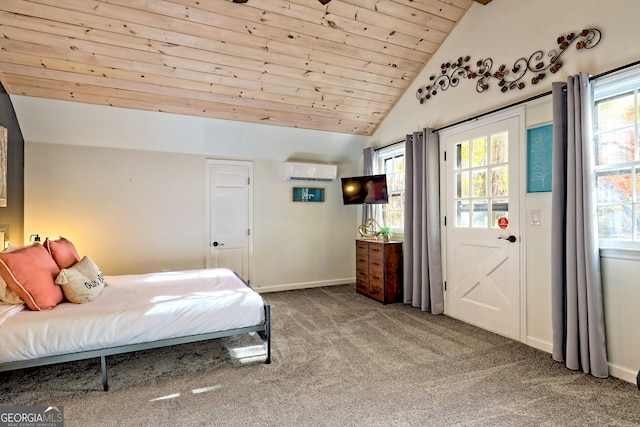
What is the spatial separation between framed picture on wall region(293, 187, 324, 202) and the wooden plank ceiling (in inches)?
53.7

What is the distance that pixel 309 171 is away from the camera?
17.6 ft

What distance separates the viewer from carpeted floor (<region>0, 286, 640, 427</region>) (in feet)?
6.59

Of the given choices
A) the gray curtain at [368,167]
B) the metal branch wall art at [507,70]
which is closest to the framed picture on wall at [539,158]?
the metal branch wall art at [507,70]

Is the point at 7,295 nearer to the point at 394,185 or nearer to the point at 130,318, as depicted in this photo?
the point at 130,318

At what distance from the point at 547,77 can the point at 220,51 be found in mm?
3136

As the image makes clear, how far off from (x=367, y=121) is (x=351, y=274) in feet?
8.64

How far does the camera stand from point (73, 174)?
14.0 ft

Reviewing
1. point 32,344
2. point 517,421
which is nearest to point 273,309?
point 32,344

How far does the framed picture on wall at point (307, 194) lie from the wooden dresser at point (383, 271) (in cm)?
129

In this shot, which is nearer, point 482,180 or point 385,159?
point 482,180

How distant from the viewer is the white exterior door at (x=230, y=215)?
16.4ft

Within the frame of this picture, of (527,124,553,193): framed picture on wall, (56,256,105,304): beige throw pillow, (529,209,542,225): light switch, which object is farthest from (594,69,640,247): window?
(56,256,105,304): beige throw pillow

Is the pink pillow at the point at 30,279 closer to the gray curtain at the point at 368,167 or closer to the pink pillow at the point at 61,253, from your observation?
the pink pillow at the point at 61,253

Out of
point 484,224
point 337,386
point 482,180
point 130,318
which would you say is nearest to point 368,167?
point 482,180
